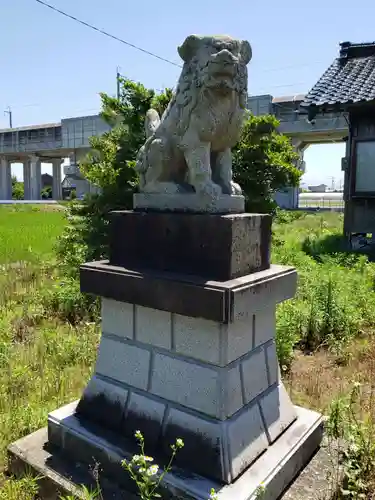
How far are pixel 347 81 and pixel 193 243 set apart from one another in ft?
33.6

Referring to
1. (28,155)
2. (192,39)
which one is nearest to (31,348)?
(192,39)

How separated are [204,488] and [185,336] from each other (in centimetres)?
80

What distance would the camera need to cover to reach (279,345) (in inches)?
173

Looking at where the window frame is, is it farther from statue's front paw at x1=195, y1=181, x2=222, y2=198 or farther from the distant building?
the distant building

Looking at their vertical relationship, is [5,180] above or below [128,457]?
above

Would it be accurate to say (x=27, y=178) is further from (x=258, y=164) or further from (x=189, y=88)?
(x=189, y=88)

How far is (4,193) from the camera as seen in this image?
143 ft

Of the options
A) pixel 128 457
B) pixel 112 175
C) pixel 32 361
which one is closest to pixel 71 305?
pixel 32 361

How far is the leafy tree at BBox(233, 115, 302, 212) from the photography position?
6.77 metres

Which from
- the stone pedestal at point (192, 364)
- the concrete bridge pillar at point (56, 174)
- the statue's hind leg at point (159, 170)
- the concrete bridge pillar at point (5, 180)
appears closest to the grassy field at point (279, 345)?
the stone pedestal at point (192, 364)

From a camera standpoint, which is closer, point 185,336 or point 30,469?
point 185,336

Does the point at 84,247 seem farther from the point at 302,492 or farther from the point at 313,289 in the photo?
the point at 302,492

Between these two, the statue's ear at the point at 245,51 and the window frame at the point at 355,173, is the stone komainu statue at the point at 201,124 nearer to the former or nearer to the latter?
the statue's ear at the point at 245,51

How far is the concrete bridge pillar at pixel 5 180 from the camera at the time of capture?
43156 mm
